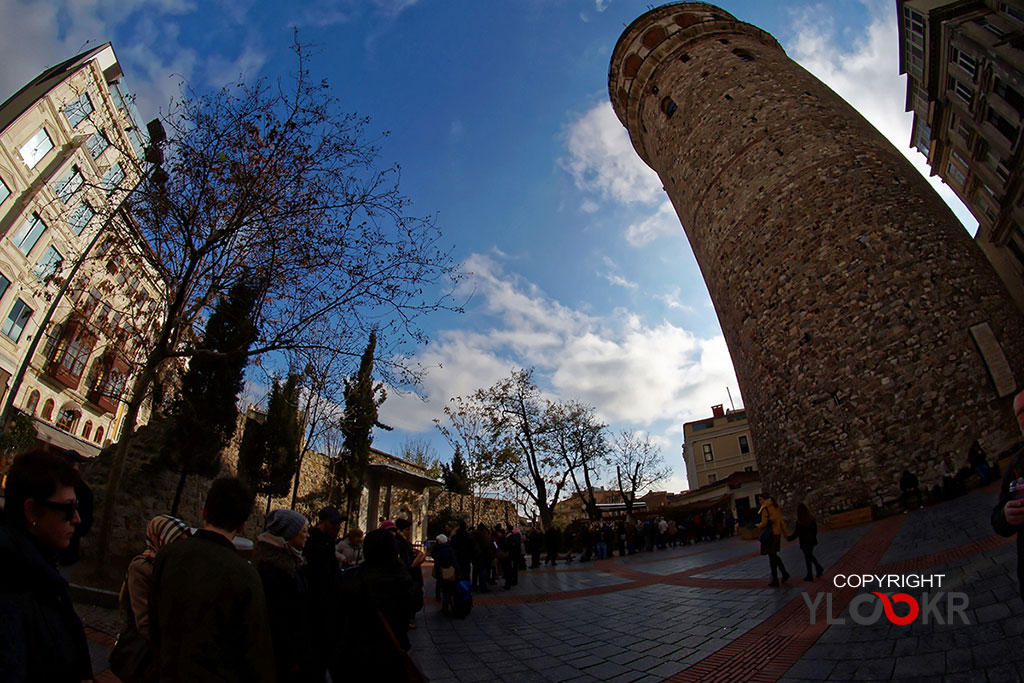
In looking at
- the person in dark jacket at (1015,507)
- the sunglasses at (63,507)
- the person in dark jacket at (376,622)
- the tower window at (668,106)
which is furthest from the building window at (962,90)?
the sunglasses at (63,507)

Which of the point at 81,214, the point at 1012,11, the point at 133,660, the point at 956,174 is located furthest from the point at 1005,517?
the point at 956,174

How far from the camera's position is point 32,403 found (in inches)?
650

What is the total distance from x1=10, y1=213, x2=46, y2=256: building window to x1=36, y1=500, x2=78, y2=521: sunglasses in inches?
878

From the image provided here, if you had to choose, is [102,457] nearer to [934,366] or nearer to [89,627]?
[89,627]

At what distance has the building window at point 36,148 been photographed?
16.2 m

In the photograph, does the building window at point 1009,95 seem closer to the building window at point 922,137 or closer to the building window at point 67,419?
the building window at point 922,137

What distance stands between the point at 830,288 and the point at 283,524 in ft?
→ 46.7

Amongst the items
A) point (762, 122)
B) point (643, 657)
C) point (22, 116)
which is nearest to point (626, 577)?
point (643, 657)

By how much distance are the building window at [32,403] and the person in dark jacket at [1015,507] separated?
80.5 feet

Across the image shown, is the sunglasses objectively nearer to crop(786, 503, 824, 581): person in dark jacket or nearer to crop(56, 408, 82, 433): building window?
crop(786, 503, 824, 581): person in dark jacket

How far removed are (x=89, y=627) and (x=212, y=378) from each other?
29.2ft

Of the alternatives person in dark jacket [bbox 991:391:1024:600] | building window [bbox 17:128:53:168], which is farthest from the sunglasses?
building window [bbox 17:128:53:168]

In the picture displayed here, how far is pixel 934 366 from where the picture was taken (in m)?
10.4

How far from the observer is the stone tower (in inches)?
408
